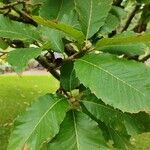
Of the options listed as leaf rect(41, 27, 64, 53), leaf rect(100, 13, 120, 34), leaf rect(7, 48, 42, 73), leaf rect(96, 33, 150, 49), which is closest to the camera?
leaf rect(96, 33, 150, 49)

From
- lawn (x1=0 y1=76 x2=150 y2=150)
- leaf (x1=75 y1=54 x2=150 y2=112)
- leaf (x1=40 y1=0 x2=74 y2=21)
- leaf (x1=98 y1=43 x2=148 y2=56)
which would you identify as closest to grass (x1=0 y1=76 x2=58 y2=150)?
lawn (x1=0 y1=76 x2=150 y2=150)

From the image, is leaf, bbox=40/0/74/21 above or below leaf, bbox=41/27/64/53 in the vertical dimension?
above

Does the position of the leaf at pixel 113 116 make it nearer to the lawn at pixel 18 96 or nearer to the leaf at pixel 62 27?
the leaf at pixel 62 27

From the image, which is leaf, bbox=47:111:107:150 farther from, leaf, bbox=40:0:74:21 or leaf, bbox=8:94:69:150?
leaf, bbox=40:0:74:21

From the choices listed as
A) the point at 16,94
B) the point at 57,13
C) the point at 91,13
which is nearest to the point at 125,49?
the point at 91,13

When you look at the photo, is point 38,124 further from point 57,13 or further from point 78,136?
point 57,13

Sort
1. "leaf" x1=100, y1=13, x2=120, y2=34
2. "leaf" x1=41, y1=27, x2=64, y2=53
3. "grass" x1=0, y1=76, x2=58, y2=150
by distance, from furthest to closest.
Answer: "grass" x1=0, y1=76, x2=58, y2=150 → "leaf" x1=100, y1=13, x2=120, y2=34 → "leaf" x1=41, y1=27, x2=64, y2=53

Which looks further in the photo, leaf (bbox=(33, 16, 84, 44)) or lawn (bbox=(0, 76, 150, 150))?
lawn (bbox=(0, 76, 150, 150))
